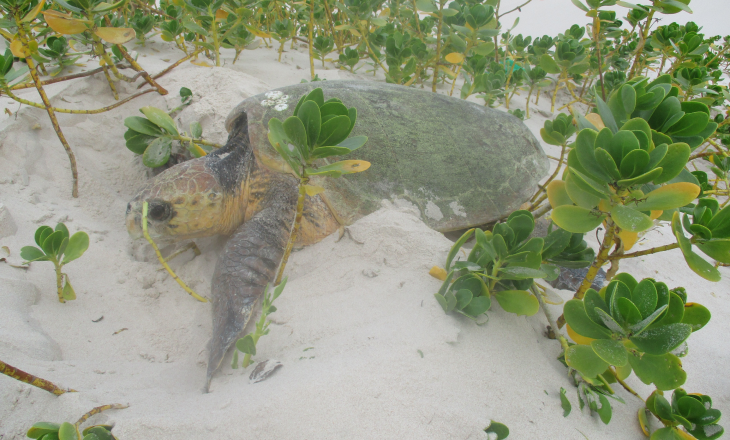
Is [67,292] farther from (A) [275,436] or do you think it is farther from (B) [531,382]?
(B) [531,382]

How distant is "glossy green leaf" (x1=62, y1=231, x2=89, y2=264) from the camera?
0.94 m

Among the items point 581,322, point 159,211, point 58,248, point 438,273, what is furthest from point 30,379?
point 581,322

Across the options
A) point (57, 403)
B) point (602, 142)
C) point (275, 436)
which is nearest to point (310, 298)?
point (275, 436)

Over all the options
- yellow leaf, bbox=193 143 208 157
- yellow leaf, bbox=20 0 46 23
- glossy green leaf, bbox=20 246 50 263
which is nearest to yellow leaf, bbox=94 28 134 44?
yellow leaf, bbox=20 0 46 23

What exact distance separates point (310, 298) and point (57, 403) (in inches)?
21.8

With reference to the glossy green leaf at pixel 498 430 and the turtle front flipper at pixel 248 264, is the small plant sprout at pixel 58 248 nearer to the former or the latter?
the turtle front flipper at pixel 248 264

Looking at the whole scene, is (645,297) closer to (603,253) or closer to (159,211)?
(603,253)

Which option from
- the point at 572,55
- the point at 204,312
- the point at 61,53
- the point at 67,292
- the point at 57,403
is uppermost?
the point at 572,55

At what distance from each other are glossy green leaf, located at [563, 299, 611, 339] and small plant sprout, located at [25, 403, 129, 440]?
0.79 m

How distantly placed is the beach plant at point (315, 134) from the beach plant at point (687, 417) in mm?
724

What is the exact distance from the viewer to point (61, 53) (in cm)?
170

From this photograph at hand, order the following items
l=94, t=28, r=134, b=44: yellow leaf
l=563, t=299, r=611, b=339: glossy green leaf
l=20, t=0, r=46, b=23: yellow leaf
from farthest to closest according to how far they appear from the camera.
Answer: l=94, t=28, r=134, b=44: yellow leaf → l=20, t=0, r=46, b=23: yellow leaf → l=563, t=299, r=611, b=339: glossy green leaf

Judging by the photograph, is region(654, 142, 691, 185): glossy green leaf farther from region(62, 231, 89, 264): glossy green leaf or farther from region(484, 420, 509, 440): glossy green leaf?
region(62, 231, 89, 264): glossy green leaf

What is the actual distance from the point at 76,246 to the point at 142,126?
2.14ft
